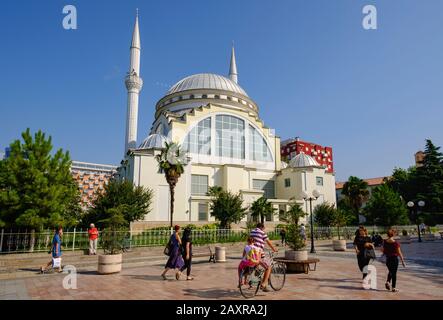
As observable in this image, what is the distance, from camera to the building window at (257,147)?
41.6m

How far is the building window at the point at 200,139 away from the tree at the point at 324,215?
1497cm

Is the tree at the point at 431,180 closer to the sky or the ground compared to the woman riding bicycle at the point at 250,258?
closer to the sky

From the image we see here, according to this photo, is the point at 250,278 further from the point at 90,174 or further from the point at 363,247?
the point at 90,174

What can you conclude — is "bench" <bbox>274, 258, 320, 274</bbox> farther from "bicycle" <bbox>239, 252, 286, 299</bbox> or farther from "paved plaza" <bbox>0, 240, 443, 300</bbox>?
"bicycle" <bbox>239, 252, 286, 299</bbox>

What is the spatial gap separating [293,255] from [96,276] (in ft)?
23.7

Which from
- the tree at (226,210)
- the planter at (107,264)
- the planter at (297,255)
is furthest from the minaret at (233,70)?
the planter at (107,264)

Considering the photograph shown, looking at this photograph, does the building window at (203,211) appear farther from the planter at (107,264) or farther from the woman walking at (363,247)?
the woman walking at (363,247)

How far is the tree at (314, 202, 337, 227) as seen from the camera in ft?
113

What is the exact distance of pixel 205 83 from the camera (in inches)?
1769

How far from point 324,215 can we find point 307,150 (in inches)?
2398

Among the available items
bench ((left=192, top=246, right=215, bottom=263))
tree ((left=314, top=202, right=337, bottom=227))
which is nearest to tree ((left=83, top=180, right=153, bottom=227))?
bench ((left=192, top=246, right=215, bottom=263))
